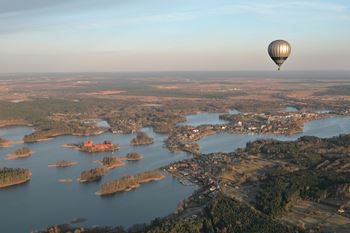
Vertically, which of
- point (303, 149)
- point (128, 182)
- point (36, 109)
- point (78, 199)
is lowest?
point (78, 199)

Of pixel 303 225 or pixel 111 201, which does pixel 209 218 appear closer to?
pixel 303 225

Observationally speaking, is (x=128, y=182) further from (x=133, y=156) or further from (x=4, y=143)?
(x=4, y=143)

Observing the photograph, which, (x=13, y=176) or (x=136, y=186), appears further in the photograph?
(x=13, y=176)

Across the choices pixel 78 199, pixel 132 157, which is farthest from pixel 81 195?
pixel 132 157

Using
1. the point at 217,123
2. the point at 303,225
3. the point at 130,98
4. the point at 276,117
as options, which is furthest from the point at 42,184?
the point at 130,98

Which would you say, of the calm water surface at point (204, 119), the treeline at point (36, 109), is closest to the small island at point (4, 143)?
the treeline at point (36, 109)

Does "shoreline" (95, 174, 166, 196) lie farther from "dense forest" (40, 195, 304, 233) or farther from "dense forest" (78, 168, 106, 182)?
"dense forest" (40, 195, 304, 233)
